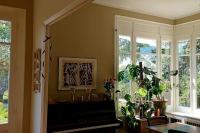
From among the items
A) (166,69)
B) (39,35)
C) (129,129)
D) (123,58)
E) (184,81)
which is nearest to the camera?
(39,35)

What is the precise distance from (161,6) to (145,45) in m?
0.98

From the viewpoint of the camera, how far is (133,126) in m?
4.71

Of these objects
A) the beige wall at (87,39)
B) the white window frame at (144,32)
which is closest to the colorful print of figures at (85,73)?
the beige wall at (87,39)

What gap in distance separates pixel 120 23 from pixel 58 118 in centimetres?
245

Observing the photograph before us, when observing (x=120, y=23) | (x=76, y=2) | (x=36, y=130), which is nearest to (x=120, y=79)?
(x=120, y=23)

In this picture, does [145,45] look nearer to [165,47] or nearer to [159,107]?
[165,47]

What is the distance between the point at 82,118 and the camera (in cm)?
414

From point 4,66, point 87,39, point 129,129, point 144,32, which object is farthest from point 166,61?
point 4,66

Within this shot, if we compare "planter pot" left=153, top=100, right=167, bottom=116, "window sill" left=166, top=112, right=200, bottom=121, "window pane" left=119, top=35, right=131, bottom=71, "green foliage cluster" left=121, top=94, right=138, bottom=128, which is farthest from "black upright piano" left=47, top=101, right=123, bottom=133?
"window sill" left=166, top=112, right=200, bottom=121

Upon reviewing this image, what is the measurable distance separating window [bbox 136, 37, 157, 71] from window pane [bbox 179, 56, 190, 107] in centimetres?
72

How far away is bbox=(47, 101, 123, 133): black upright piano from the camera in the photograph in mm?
3875

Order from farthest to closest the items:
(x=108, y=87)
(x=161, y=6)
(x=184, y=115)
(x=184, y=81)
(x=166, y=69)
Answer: (x=166, y=69)
(x=184, y=81)
(x=184, y=115)
(x=161, y=6)
(x=108, y=87)

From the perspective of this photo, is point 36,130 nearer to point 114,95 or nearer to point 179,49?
point 114,95

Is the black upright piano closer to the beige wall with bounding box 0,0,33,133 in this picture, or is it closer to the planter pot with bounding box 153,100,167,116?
the beige wall with bounding box 0,0,33,133
